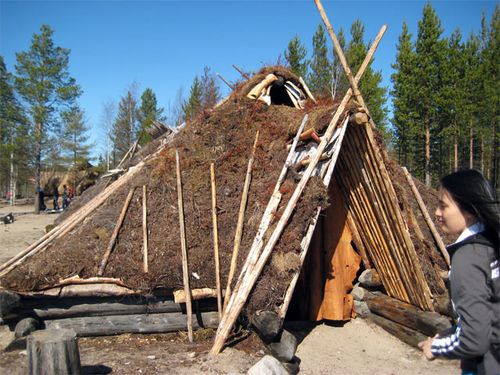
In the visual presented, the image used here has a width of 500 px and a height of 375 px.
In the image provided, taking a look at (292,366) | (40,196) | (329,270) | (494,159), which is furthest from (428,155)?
(40,196)

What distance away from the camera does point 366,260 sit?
772 cm

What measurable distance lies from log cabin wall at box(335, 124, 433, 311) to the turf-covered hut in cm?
2

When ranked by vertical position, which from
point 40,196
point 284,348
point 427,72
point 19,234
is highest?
point 427,72

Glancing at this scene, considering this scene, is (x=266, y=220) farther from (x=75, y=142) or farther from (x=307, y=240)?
(x=75, y=142)

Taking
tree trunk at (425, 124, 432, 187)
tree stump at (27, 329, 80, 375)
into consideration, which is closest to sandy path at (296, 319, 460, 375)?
tree stump at (27, 329, 80, 375)

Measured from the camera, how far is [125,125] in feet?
136

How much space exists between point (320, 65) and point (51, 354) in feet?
93.6

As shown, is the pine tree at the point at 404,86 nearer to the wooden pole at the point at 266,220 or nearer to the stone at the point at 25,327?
the wooden pole at the point at 266,220

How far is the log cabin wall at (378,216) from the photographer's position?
21.1 feet

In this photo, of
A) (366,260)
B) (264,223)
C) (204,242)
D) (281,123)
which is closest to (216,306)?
(204,242)

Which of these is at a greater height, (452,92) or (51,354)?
(452,92)

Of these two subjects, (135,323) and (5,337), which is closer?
(5,337)

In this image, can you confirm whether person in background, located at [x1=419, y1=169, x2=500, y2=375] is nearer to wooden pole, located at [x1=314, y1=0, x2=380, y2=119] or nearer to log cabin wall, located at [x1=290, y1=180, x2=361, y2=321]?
wooden pole, located at [x1=314, y1=0, x2=380, y2=119]

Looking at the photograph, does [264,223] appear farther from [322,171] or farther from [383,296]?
[383,296]
